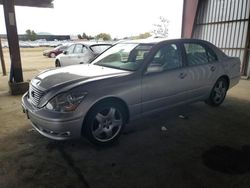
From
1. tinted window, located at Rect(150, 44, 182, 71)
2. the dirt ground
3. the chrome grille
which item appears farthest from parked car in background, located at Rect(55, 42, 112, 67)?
the chrome grille

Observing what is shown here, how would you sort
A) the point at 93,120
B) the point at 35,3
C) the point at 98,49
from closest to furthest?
1. the point at 93,120
2. the point at 35,3
3. the point at 98,49

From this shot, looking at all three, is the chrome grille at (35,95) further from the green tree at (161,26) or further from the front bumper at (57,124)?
the green tree at (161,26)

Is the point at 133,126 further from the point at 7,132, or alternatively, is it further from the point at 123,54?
the point at 7,132

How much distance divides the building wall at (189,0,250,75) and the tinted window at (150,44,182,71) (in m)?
6.47

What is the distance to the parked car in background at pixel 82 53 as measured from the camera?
8.35 m

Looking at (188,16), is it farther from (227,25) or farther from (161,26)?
(161,26)

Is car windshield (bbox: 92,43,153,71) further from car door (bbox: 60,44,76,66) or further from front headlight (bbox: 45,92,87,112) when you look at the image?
car door (bbox: 60,44,76,66)

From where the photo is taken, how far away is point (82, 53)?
8.70m

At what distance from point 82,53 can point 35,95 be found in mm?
5816

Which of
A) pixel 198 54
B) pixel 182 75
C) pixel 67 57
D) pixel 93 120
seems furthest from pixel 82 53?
pixel 93 120

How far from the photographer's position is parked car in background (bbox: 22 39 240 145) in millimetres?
2799

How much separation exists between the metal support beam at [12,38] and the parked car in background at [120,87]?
2.86 m

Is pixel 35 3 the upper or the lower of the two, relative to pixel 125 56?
upper

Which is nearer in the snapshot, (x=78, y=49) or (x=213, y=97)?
(x=213, y=97)
